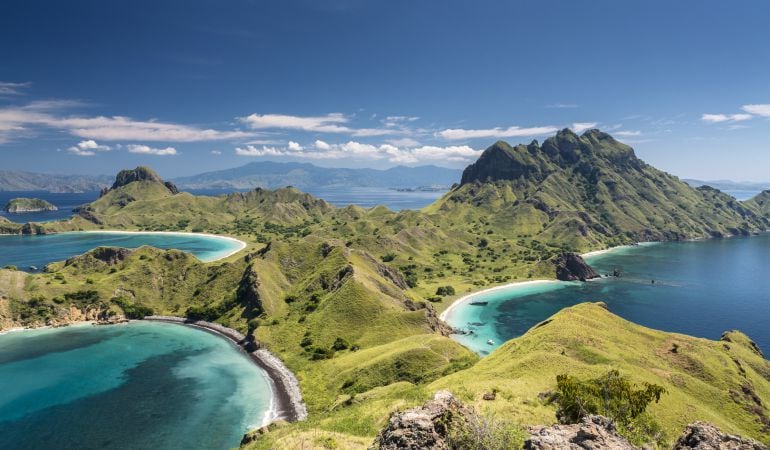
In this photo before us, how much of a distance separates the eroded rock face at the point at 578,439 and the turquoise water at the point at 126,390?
8068 cm

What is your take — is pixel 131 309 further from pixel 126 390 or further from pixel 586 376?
pixel 586 376

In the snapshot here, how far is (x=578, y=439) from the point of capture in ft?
115

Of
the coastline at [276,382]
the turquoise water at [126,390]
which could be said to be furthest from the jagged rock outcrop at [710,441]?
the turquoise water at [126,390]

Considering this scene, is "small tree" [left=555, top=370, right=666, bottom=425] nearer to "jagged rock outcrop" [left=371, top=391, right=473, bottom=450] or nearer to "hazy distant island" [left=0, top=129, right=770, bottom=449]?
"hazy distant island" [left=0, top=129, right=770, bottom=449]

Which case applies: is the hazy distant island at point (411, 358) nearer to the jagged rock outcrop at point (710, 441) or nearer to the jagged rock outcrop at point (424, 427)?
the jagged rock outcrop at point (424, 427)

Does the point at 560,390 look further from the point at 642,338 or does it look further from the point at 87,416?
the point at 87,416

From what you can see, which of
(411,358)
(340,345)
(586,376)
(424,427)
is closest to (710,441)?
(424,427)

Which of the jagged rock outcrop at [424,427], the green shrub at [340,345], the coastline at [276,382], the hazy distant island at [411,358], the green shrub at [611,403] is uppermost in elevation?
the jagged rock outcrop at [424,427]

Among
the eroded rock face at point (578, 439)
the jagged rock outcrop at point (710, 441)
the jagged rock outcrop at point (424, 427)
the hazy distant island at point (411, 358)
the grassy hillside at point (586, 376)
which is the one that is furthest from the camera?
the grassy hillside at point (586, 376)

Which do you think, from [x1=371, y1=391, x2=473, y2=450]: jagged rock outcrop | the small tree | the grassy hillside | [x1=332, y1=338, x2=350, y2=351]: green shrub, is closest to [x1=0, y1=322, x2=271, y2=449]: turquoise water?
[x1=332, y1=338, x2=350, y2=351]: green shrub

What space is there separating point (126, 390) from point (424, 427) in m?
117

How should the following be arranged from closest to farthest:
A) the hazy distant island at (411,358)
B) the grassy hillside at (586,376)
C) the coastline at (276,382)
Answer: the hazy distant island at (411,358), the grassy hillside at (586,376), the coastline at (276,382)

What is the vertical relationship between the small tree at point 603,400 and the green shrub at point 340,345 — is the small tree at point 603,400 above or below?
above

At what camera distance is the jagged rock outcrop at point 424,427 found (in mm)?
36625
